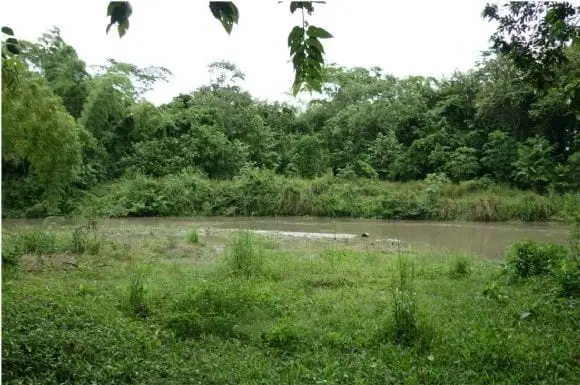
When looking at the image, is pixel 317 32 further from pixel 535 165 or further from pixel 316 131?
pixel 316 131

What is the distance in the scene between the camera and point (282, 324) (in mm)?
4344

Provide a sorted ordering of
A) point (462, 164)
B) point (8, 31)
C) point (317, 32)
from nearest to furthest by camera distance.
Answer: point (317, 32), point (8, 31), point (462, 164)

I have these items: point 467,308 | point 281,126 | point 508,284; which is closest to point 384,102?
point 281,126

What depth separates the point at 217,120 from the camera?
2139cm

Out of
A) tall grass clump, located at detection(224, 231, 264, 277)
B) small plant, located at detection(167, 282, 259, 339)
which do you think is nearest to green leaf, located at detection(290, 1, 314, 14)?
small plant, located at detection(167, 282, 259, 339)

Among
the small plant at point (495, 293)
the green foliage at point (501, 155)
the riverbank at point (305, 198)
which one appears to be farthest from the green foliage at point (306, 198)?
the small plant at point (495, 293)

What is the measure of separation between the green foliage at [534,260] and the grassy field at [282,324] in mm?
28

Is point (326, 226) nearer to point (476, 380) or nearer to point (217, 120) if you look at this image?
point (217, 120)

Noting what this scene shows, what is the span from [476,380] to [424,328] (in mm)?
781

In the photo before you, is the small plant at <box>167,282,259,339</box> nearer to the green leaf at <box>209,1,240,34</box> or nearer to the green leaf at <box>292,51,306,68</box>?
the green leaf at <box>292,51,306,68</box>

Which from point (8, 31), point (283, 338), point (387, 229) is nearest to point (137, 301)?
point (283, 338)

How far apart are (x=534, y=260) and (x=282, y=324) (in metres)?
3.99

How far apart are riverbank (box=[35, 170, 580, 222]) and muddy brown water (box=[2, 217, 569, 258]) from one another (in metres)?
0.73

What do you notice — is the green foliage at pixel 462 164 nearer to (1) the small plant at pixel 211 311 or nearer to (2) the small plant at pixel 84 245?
(2) the small plant at pixel 84 245
